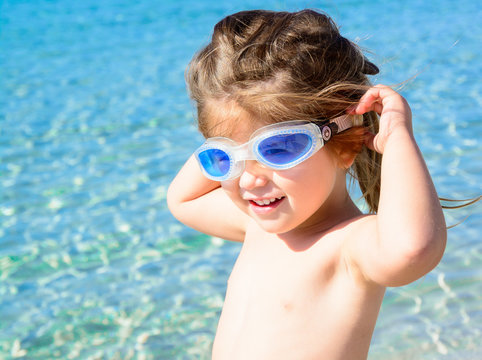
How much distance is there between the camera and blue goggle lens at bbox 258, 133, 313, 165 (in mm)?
2113

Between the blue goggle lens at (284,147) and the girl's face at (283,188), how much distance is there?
3 centimetres

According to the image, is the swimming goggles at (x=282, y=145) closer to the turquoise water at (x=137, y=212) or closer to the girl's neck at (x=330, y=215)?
the girl's neck at (x=330, y=215)

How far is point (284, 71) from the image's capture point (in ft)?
7.00

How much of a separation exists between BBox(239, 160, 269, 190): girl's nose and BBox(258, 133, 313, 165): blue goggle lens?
2.4 inches

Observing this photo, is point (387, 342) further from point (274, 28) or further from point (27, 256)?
point (27, 256)

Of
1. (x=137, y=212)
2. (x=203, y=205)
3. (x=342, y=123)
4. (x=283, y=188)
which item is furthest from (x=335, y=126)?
(x=137, y=212)

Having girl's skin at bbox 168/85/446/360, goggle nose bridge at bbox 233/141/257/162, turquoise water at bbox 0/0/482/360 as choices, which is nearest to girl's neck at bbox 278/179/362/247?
girl's skin at bbox 168/85/446/360

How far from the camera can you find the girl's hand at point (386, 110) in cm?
206

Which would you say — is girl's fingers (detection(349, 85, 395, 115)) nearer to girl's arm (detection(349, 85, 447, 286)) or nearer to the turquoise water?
girl's arm (detection(349, 85, 447, 286))

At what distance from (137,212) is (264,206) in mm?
3330

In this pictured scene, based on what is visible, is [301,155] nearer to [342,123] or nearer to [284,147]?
[284,147]

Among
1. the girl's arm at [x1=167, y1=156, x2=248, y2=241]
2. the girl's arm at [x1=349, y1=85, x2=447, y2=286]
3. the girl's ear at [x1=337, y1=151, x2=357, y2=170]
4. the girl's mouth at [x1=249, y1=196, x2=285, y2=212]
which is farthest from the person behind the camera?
the girl's arm at [x1=167, y1=156, x2=248, y2=241]

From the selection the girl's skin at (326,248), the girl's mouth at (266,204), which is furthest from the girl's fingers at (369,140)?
the girl's mouth at (266,204)

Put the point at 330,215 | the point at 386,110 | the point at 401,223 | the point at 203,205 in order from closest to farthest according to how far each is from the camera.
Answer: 1. the point at 401,223
2. the point at 386,110
3. the point at 330,215
4. the point at 203,205
